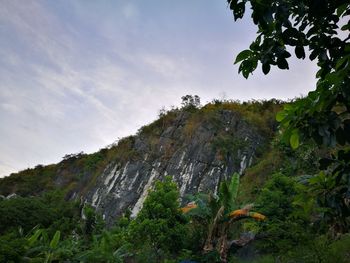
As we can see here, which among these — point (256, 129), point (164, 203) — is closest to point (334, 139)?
point (164, 203)

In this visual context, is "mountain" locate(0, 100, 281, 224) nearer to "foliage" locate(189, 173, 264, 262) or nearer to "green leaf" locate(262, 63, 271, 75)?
"foliage" locate(189, 173, 264, 262)

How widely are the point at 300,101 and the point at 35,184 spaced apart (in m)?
43.2

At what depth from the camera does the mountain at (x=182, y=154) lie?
84.8ft

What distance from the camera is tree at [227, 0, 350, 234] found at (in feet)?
6.22

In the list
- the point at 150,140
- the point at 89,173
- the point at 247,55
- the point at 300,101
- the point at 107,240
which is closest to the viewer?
the point at 300,101

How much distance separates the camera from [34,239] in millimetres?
14875

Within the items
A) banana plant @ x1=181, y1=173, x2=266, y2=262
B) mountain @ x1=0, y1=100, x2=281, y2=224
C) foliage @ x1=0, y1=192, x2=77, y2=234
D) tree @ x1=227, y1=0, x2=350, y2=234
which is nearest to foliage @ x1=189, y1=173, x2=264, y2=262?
banana plant @ x1=181, y1=173, x2=266, y2=262

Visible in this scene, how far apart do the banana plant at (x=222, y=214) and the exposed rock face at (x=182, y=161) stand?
8.45m

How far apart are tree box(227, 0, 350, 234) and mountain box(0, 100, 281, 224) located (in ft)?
74.3

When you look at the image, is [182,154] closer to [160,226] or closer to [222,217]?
[222,217]

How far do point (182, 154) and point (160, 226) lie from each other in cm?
1381

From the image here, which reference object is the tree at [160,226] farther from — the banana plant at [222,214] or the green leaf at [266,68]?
the green leaf at [266,68]

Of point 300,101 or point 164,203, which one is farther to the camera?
point 164,203

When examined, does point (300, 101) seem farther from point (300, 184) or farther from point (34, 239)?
point (34, 239)
